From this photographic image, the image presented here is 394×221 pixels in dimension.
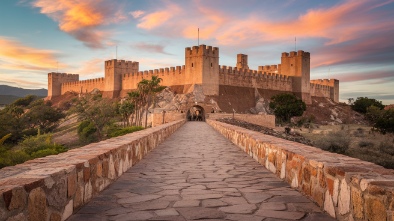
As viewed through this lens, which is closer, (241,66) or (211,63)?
(211,63)

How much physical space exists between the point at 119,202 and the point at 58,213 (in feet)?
Answer: 3.12

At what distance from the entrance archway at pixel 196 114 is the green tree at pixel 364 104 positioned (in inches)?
1577

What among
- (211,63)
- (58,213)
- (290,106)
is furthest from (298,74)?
(58,213)

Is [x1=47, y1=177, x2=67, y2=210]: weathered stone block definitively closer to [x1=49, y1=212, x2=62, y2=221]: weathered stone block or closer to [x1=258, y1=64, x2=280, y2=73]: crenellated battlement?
[x1=49, y1=212, x2=62, y2=221]: weathered stone block

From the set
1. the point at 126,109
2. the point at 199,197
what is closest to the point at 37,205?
the point at 199,197

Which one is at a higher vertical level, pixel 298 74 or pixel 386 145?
pixel 298 74

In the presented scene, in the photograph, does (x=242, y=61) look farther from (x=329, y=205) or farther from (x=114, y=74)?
(x=329, y=205)

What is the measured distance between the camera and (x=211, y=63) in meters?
53.4

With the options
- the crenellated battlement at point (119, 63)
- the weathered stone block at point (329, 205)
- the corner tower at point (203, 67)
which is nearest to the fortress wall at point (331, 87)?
the corner tower at point (203, 67)

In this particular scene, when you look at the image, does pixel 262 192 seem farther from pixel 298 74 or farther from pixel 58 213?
pixel 298 74

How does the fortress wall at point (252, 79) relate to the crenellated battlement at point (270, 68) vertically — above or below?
below

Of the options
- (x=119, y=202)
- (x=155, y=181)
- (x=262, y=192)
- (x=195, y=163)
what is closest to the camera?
(x=119, y=202)

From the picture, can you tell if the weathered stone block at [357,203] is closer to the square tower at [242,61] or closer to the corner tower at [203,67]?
the corner tower at [203,67]

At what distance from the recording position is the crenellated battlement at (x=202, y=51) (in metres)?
52.8
